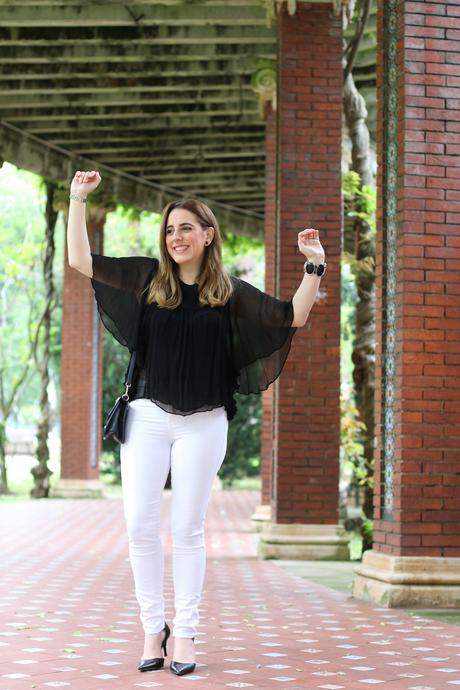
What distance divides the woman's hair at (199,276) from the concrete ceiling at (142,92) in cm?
749

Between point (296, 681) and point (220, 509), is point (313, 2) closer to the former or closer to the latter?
point (296, 681)

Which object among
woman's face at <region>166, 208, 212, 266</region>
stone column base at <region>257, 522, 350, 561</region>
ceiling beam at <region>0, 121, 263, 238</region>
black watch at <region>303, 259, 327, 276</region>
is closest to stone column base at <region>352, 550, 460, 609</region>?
black watch at <region>303, 259, 327, 276</region>

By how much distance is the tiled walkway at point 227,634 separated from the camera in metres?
4.77

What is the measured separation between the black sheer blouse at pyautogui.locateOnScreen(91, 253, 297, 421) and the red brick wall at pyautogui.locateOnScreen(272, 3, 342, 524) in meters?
5.72

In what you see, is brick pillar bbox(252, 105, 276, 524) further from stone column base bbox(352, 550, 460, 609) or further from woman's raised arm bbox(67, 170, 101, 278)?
woman's raised arm bbox(67, 170, 101, 278)

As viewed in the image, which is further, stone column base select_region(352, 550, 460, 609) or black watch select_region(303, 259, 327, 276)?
stone column base select_region(352, 550, 460, 609)

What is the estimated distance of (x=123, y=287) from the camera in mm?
4965

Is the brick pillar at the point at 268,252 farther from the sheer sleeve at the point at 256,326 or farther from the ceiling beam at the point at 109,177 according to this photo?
the sheer sleeve at the point at 256,326

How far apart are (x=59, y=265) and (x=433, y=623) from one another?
3637cm

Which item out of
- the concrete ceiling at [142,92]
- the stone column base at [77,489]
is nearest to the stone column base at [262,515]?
the concrete ceiling at [142,92]

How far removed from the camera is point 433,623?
657 cm

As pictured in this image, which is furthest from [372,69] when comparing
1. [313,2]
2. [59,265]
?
[59,265]

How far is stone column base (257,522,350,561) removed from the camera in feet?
35.1

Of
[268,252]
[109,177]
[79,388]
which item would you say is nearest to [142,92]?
[268,252]
